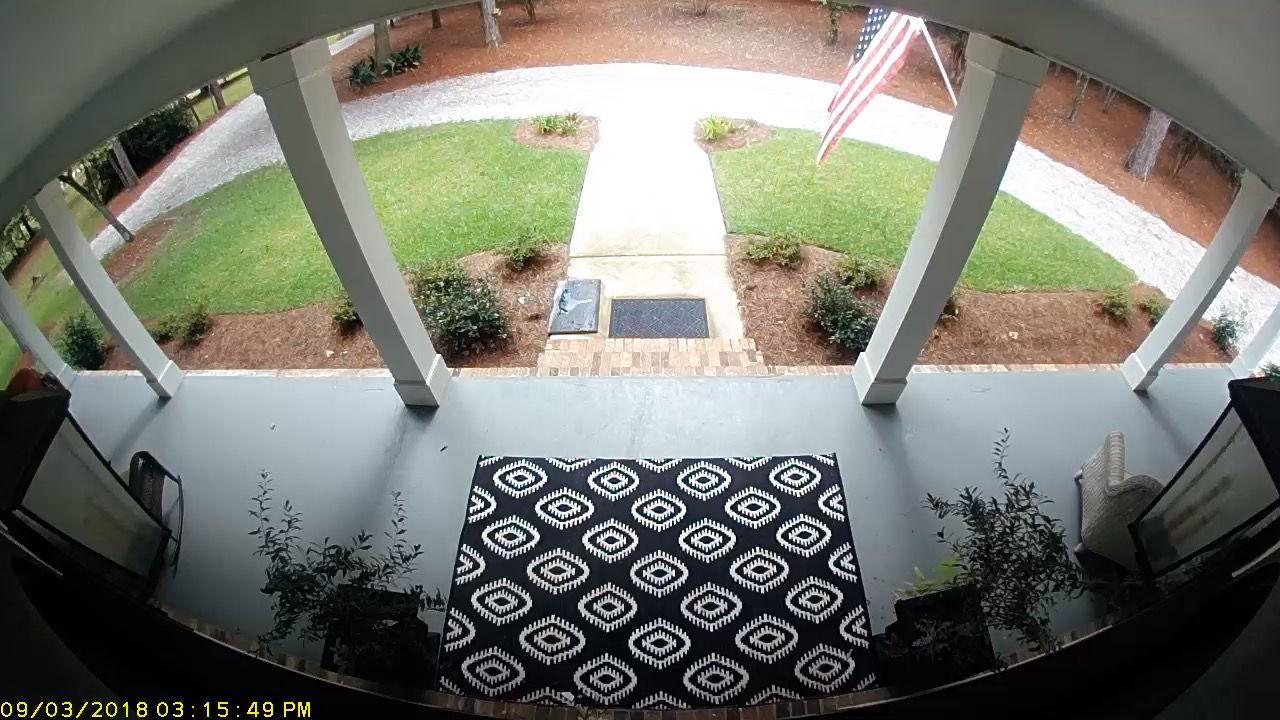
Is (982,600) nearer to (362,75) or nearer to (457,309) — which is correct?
(457,309)

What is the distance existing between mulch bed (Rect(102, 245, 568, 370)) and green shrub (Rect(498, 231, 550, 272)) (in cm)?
21

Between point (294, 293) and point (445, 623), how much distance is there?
4.36 m

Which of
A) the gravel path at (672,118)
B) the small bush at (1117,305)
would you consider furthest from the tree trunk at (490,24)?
the small bush at (1117,305)

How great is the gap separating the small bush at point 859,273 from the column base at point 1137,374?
2.18 meters

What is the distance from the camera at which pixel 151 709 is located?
80.8 inches

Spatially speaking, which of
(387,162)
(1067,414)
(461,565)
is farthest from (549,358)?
(387,162)

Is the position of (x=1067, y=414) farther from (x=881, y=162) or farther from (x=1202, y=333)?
(x=881, y=162)

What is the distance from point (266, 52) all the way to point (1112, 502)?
5.19 meters

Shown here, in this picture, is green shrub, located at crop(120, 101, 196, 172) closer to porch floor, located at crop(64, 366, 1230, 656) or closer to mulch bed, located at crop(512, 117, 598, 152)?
mulch bed, located at crop(512, 117, 598, 152)

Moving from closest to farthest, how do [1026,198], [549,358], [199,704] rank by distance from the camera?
[199,704]
[549,358]
[1026,198]

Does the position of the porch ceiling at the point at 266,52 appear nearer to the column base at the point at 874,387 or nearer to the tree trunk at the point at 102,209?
the column base at the point at 874,387

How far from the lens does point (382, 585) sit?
4.02 meters

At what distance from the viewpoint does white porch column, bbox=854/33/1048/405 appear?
3.46 metres

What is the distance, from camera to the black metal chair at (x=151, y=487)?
174 inches
